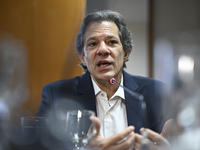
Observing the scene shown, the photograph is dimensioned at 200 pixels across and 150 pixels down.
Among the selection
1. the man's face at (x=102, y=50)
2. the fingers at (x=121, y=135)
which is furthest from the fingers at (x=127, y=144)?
the man's face at (x=102, y=50)

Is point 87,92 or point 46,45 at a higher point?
point 46,45

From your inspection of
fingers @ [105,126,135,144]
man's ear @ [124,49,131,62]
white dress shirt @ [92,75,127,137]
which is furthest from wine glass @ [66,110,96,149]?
man's ear @ [124,49,131,62]

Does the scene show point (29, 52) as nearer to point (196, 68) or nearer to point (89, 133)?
point (89, 133)

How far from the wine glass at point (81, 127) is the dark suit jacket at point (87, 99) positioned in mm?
359

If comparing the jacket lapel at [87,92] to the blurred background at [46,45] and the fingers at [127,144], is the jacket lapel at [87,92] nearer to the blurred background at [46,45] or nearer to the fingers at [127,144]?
the blurred background at [46,45]

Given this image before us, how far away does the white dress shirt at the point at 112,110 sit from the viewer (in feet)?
2.87

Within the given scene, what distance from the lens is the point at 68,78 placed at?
1.09 metres

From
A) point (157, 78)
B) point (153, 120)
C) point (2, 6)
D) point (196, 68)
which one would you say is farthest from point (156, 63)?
point (2, 6)

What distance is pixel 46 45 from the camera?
3.44 ft

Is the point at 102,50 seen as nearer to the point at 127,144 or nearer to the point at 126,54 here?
the point at 126,54

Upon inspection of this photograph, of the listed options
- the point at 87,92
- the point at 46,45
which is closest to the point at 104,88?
the point at 87,92

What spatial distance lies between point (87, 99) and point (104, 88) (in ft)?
0.32

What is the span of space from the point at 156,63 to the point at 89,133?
2.65 ft

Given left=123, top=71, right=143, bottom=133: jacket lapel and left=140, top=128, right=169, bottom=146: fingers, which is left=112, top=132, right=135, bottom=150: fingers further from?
left=123, top=71, right=143, bottom=133: jacket lapel
